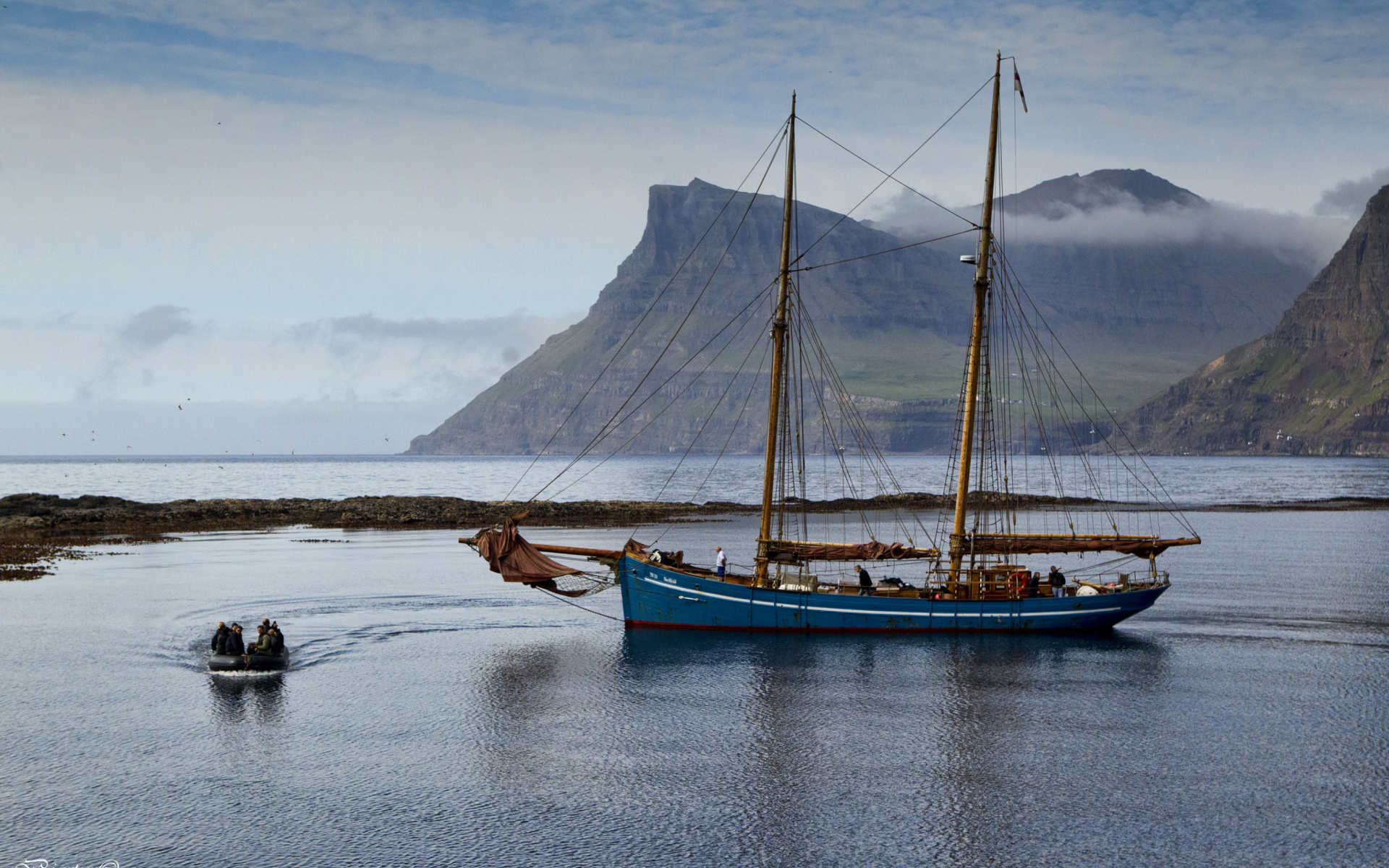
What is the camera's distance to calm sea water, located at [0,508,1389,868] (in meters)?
28.4

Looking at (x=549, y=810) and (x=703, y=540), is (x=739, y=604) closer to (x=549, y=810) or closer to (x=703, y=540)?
(x=549, y=810)

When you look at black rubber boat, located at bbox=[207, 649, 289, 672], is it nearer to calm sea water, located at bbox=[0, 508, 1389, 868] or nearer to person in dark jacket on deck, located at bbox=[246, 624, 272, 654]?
person in dark jacket on deck, located at bbox=[246, 624, 272, 654]

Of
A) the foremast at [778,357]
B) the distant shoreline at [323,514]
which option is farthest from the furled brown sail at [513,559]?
the distant shoreline at [323,514]

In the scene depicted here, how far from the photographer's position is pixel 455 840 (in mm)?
28203

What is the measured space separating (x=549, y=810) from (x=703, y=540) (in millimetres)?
84178

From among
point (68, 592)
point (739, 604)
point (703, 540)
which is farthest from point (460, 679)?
point (703, 540)

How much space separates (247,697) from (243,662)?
4967 mm

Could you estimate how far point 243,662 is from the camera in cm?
4822

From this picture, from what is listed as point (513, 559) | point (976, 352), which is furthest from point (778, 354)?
point (513, 559)

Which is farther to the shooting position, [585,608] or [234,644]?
[585,608]

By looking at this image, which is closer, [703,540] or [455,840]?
[455,840]

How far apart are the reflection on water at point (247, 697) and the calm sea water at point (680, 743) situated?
0.21 m

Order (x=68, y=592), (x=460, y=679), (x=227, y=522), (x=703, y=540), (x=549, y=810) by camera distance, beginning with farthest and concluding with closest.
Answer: (x=227, y=522)
(x=703, y=540)
(x=68, y=592)
(x=460, y=679)
(x=549, y=810)

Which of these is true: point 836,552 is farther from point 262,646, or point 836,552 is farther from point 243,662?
point 243,662
